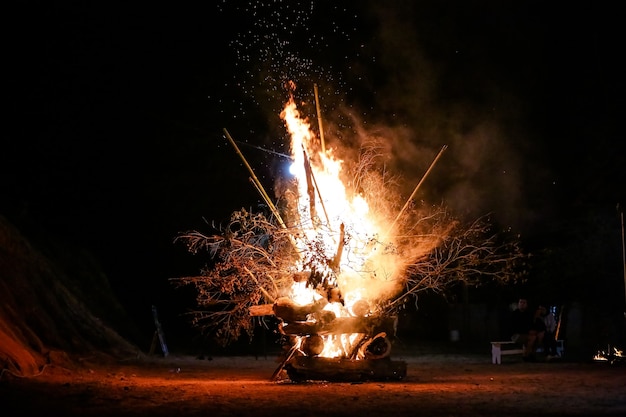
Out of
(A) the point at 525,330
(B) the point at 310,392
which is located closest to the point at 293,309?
(B) the point at 310,392

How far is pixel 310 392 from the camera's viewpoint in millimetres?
13477

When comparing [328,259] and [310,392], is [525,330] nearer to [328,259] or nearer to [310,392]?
[328,259]

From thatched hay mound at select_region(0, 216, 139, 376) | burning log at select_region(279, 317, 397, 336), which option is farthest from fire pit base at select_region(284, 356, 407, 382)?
thatched hay mound at select_region(0, 216, 139, 376)

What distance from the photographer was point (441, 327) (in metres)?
36.1

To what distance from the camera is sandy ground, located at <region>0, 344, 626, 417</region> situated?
11125 millimetres

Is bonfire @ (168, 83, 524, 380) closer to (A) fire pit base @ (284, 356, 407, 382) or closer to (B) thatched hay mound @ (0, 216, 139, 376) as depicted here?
(A) fire pit base @ (284, 356, 407, 382)

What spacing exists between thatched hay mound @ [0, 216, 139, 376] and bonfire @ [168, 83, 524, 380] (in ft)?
11.4

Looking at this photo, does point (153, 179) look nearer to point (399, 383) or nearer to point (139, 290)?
point (139, 290)

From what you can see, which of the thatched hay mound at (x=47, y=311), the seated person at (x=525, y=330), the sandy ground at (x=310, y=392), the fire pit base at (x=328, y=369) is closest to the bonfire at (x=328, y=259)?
the fire pit base at (x=328, y=369)

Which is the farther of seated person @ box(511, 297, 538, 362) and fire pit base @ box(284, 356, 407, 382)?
seated person @ box(511, 297, 538, 362)

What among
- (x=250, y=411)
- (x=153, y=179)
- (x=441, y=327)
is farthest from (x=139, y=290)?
(x=250, y=411)

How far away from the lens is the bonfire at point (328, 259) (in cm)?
1543

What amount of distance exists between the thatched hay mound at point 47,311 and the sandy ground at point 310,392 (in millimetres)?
690

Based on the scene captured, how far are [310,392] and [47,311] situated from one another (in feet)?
28.7
